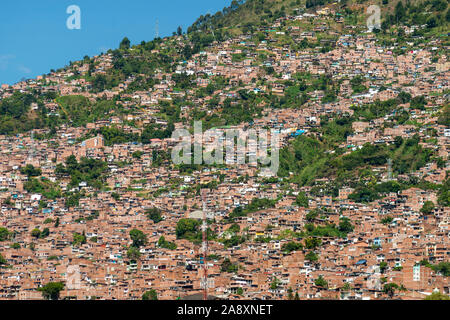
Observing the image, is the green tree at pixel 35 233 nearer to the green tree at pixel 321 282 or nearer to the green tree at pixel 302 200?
the green tree at pixel 302 200

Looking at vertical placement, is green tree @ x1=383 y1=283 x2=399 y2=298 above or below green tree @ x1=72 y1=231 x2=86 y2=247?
below

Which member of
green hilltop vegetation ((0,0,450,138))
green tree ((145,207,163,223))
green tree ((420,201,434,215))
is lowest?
green tree ((145,207,163,223))

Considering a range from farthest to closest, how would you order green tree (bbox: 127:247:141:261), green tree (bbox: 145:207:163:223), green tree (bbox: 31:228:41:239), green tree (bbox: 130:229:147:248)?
green tree (bbox: 145:207:163:223)
green tree (bbox: 31:228:41:239)
green tree (bbox: 130:229:147:248)
green tree (bbox: 127:247:141:261)

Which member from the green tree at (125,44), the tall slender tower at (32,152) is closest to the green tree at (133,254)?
the tall slender tower at (32,152)

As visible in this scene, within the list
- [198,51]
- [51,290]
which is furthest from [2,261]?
[198,51]

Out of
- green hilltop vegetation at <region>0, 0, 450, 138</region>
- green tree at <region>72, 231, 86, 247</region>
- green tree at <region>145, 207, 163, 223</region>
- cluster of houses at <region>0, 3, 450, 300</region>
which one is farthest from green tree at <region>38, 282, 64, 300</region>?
green hilltop vegetation at <region>0, 0, 450, 138</region>

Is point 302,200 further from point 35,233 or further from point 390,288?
point 390,288

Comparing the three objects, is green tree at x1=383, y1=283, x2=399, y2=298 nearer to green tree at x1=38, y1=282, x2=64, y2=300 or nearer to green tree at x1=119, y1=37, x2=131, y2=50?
green tree at x1=38, y1=282, x2=64, y2=300

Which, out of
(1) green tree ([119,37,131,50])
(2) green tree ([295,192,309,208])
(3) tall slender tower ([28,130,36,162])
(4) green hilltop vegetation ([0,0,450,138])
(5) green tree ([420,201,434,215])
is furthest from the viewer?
(1) green tree ([119,37,131,50])
